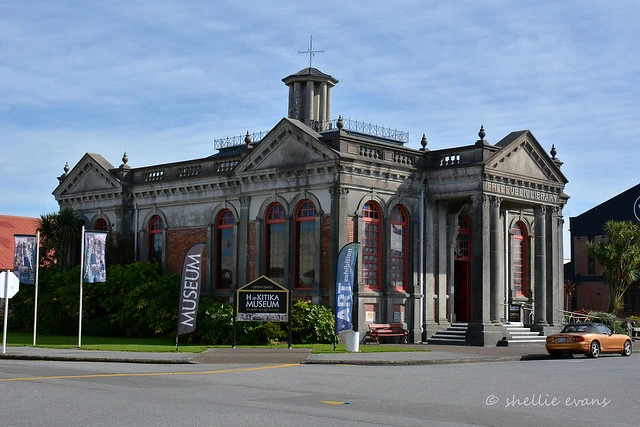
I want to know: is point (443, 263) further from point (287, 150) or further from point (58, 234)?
point (58, 234)

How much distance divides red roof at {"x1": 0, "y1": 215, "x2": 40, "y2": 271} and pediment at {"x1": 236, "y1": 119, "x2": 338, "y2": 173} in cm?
2391

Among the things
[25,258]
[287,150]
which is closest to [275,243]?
[287,150]

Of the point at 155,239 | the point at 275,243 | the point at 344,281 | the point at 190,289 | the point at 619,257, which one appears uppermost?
the point at 155,239

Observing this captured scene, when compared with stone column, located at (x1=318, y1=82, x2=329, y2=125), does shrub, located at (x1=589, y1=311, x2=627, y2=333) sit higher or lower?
lower

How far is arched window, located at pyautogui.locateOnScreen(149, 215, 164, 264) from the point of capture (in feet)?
132

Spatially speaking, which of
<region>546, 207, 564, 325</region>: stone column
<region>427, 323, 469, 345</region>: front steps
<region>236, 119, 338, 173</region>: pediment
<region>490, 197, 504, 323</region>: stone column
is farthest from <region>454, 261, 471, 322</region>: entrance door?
<region>236, 119, 338, 173</region>: pediment

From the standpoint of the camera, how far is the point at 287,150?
1348 inches

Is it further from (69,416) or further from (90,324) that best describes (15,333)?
(69,416)

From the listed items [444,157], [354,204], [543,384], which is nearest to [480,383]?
[543,384]

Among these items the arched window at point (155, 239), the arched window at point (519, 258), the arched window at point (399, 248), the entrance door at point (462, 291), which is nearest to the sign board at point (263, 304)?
the arched window at point (399, 248)

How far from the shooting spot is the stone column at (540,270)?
35156mm

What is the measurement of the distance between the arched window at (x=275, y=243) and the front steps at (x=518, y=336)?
865 cm

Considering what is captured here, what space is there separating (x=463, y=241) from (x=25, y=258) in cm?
1686

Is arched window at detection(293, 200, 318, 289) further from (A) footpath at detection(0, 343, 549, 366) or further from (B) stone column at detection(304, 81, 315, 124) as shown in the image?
(B) stone column at detection(304, 81, 315, 124)
